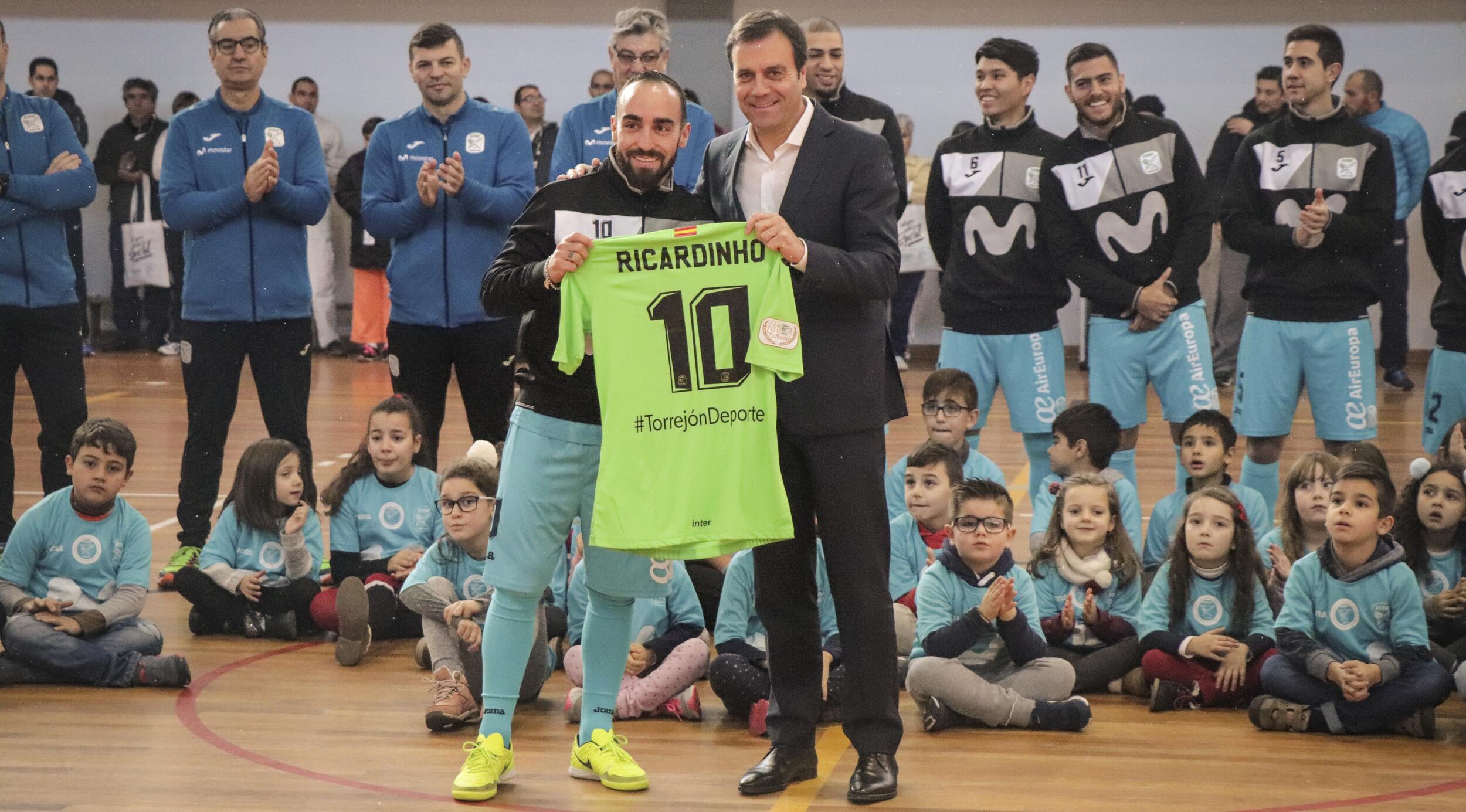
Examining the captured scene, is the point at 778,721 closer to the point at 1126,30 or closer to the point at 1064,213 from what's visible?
the point at 1064,213

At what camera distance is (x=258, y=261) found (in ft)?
20.6

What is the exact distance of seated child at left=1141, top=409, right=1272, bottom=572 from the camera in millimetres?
5680

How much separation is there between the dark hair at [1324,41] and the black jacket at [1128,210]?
586 millimetres

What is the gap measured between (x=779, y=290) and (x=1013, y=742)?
1679mm

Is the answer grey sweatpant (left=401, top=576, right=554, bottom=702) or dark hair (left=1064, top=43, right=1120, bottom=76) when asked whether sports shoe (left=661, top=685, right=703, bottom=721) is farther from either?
dark hair (left=1064, top=43, right=1120, bottom=76)

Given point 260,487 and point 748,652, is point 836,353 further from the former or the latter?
point 260,487

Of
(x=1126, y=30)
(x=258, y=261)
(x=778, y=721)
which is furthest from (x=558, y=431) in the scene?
(x=1126, y=30)

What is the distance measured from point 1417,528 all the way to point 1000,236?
1.94m

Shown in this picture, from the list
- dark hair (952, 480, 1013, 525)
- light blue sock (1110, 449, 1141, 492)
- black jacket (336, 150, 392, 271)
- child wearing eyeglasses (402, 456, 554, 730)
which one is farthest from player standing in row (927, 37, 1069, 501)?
black jacket (336, 150, 392, 271)

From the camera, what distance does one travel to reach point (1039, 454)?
6.33m

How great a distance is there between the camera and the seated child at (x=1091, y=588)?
16.9 ft

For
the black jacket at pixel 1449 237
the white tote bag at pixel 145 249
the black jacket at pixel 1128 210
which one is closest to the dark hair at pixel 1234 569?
the black jacket at pixel 1128 210

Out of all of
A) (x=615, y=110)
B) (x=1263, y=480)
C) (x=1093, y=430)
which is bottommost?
(x=1263, y=480)

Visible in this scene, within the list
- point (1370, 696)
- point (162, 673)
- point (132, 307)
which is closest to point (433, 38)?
point (162, 673)
